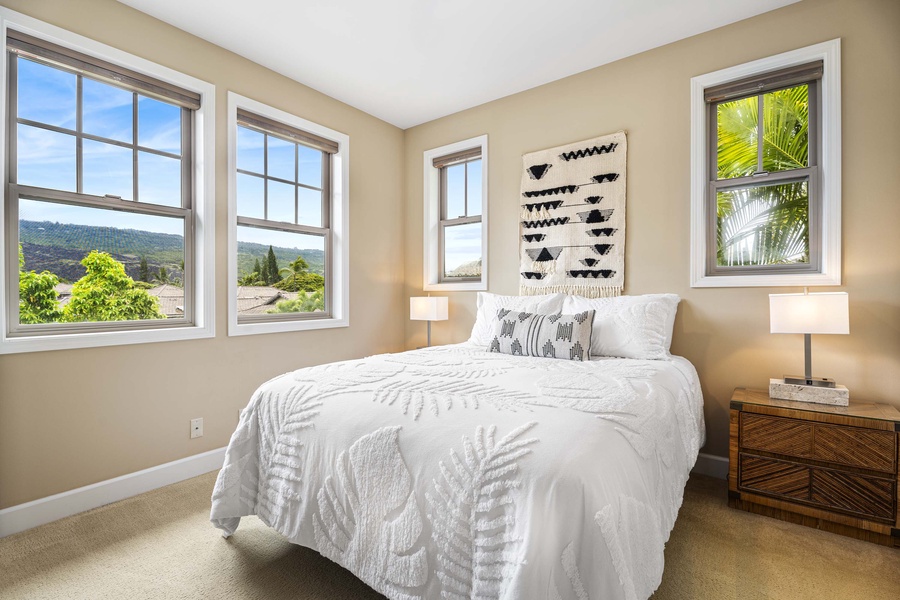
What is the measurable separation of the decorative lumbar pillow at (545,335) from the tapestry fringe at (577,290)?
0.62m

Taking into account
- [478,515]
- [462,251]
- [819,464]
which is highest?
[462,251]

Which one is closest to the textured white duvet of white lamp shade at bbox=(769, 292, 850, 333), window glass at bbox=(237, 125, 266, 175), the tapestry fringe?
white lamp shade at bbox=(769, 292, 850, 333)

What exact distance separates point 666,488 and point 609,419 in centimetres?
40

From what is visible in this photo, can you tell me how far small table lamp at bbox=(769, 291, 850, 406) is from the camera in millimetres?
2107

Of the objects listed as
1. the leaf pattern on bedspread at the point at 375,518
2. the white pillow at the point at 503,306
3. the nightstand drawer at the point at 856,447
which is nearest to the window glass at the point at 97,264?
the leaf pattern on bedspread at the point at 375,518

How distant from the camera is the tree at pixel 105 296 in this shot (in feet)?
7.86

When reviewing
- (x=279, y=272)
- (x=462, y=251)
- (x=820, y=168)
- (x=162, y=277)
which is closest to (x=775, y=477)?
(x=820, y=168)

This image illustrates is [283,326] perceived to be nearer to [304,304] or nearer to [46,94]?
[304,304]

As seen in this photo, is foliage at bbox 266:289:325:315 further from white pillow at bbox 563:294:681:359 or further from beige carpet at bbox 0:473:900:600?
white pillow at bbox 563:294:681:359

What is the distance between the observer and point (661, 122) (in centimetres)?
292

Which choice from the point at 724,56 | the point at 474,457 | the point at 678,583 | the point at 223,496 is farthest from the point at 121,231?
the point at 724,56

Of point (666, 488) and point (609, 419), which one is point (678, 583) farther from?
point (609, 419)

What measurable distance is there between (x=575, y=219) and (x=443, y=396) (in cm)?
220

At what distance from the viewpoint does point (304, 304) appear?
3.59 metres
